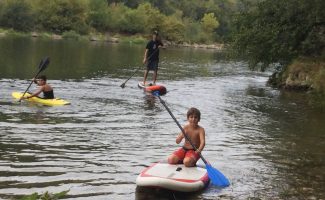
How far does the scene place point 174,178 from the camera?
801 centimetres

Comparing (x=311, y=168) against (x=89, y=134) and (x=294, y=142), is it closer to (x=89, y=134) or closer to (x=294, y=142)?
(x=294, y=142)

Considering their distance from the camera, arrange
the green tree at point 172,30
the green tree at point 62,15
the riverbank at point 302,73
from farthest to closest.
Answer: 1. the green tree at point 172,30
2. the green tree at point 62,15
3. the riverbank at point 302,73

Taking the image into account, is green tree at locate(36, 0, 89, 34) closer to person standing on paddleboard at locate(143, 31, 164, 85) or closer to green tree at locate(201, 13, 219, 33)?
green tree at locate(201, 13, 219, 33)

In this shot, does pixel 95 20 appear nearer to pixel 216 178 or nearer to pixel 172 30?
pixel 172 30

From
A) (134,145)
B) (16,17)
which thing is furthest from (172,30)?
(134,145)

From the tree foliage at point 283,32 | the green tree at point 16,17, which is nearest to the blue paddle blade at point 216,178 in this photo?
the tree foliage at point 283,32

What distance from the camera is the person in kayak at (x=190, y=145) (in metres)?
9.06

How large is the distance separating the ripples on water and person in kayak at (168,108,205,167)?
26.4 inches

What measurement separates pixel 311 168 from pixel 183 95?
420 inches

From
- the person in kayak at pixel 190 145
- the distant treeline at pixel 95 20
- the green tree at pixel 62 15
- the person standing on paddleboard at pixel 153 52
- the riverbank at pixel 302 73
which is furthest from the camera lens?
the green tree at pixel 62 15

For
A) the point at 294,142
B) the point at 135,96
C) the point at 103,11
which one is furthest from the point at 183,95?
the point at 103,11

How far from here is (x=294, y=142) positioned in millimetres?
12766

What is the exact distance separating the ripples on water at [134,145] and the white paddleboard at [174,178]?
0.71 ft

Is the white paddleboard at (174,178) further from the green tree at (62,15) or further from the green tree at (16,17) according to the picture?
the green tree at (62,15)
